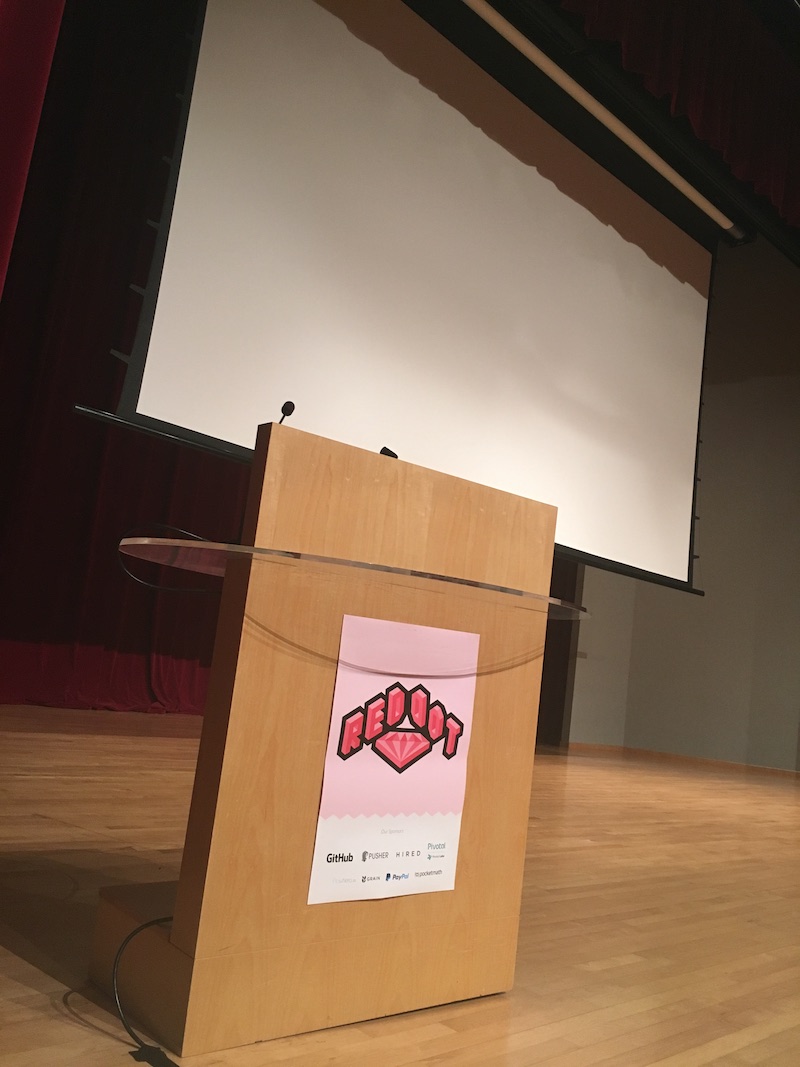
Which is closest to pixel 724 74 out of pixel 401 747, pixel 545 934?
pixel 545 934

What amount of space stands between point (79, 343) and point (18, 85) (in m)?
2.31

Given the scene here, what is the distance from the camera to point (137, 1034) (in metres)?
0.95

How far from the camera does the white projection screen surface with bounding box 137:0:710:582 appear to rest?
2445 millimetres

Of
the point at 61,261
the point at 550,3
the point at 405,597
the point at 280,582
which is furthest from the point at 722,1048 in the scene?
the point at 61,261

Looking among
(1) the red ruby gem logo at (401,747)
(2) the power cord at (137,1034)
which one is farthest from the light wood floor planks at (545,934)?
(1) the red ruby gem logo at (401,747)

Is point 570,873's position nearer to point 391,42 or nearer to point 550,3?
point 391,42

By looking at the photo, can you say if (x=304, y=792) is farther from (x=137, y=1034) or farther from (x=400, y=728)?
(x=137, y=1034)

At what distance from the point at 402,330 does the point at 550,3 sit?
1.36 meters

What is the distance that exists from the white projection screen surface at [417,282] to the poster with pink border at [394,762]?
144 centimetres

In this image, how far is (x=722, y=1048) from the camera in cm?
114

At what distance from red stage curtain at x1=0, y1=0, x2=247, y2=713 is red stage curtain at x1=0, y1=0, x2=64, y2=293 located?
82.7 inches

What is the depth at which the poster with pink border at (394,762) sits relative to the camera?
3.33 ft

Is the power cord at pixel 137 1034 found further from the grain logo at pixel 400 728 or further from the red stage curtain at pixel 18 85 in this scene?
the red stage curtain at pixel 18 85

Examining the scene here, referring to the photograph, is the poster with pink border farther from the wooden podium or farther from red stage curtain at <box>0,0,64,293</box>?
red stage curtain at <box>0,0,64,293</box>
